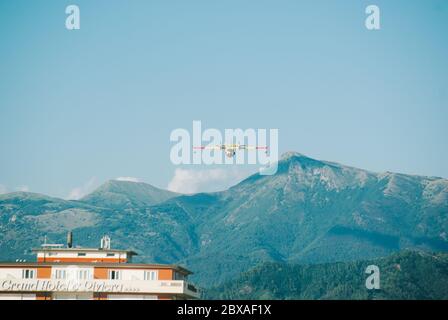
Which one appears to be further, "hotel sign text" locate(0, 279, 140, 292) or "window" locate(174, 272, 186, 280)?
"window" locate(174, 272, 186, 280)

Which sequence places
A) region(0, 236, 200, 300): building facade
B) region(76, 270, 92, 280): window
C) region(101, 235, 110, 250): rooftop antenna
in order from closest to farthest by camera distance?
1. region(0, 236, 200, 300): building facade
2. region(76, 270, 92, 280): window
3. region(101, 235, 110, 250): rooftop antenna

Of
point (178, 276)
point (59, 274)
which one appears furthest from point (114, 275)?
point (178, 276)

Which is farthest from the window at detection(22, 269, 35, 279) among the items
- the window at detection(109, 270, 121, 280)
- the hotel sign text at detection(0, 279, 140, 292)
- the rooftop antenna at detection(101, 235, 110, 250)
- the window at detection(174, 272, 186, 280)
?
the rooftop antenna at detection(101, 235, 110, 250)

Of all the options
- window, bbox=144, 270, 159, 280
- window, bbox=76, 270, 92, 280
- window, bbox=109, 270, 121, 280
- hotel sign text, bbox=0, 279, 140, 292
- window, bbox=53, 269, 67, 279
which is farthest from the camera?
window, bbox=53, 269, 67, 279

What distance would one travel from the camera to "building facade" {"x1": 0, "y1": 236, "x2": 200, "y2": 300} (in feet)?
350

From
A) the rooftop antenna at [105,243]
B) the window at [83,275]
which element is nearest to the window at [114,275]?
the window at [83,275]

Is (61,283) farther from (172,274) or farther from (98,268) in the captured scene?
(172,274)

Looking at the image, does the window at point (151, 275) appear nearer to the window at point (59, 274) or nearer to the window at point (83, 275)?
the window at point (83, 275)

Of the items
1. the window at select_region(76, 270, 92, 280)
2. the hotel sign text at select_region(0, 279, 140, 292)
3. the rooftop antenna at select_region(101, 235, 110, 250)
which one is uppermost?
the rooftop antenna at select_region(101, 235, 110, 250)

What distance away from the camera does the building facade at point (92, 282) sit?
10682 centimetres

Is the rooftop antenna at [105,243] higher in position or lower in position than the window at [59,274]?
higher

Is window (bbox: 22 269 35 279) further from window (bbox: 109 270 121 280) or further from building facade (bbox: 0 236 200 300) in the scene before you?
window (bbox: 109 270 121 280)

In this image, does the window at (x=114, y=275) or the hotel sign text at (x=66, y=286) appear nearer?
the hotel sign text at (x=66, y=286)
